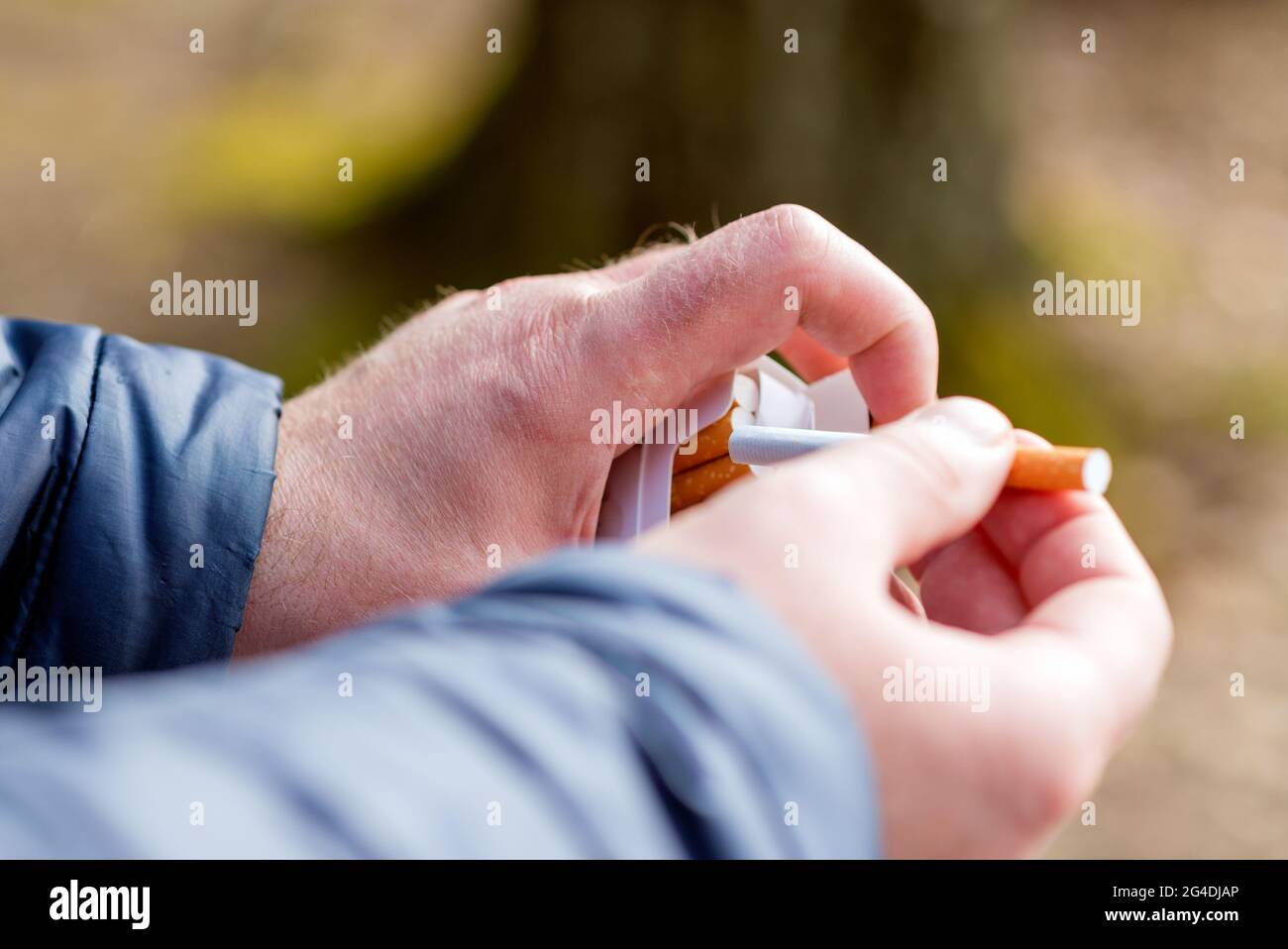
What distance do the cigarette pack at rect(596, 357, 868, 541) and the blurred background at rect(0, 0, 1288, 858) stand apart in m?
1.22

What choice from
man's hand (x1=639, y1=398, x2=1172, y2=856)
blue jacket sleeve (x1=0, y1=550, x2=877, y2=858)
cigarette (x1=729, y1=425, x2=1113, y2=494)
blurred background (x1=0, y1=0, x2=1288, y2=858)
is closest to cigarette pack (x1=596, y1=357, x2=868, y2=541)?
cigarette (x1=729, y1=425, x2=1113, y2=494)

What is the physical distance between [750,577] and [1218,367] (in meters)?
3.00

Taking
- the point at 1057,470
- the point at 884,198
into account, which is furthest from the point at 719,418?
the point at 884,198

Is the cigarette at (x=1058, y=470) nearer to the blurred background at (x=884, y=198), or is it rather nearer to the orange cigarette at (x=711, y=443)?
A: the orange cigarette at (x=711, y=443)

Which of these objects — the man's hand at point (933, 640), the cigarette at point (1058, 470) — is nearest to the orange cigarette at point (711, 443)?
the cigarette at point (1058, 470)

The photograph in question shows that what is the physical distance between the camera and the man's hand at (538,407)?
119 cm

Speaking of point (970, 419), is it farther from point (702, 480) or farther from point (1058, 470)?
point (702, 480)

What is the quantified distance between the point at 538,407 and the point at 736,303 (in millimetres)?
239

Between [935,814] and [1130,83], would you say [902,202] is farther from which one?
[935,814]

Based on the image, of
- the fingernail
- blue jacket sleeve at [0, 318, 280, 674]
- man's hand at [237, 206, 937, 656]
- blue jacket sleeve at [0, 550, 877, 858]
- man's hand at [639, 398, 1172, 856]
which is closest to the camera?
blue jacket sleeve at [0, 550, 877, 858]

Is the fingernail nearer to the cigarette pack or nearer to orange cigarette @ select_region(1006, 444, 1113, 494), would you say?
orange cigarette @ select_region(1006, 444, 1113, 494)

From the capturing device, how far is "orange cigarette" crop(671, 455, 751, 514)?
1.24 m

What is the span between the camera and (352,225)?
350cm

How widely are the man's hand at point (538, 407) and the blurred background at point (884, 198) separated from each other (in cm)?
129
